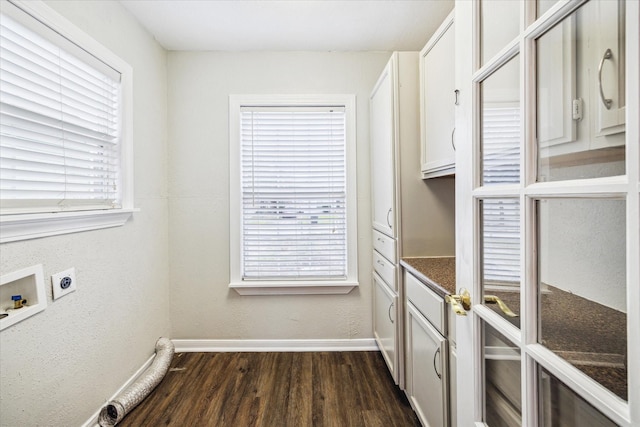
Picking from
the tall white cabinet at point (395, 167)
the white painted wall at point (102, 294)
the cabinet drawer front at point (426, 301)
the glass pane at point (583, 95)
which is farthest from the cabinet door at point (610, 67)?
the white painted wall at point (102, 294)

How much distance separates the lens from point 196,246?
2484mm

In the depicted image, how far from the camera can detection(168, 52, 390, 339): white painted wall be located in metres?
2.45

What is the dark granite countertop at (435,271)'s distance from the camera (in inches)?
48.6

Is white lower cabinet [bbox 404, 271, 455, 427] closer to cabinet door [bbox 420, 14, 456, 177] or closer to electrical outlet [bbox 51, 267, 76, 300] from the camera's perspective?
cabinet door [bbox 420, 14, 456, 177]

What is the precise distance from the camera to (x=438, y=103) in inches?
61.7

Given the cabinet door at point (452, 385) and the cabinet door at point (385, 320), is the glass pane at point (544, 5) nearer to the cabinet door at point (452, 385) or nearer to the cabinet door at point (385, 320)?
the cabinet door at point (452, 385)

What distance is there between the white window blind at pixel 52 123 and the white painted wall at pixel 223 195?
67cm

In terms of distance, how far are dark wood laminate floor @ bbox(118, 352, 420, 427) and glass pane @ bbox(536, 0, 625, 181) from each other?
168 centimetres

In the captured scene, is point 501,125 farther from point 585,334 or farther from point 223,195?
point 223,195

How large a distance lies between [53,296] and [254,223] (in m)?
1.32

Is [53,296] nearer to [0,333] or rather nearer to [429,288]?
[0,333]

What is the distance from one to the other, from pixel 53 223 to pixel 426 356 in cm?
181

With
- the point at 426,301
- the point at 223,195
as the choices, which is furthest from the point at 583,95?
the point at 223,195

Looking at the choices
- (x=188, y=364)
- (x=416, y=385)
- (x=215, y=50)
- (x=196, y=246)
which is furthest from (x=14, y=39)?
(x=416, y=385)
